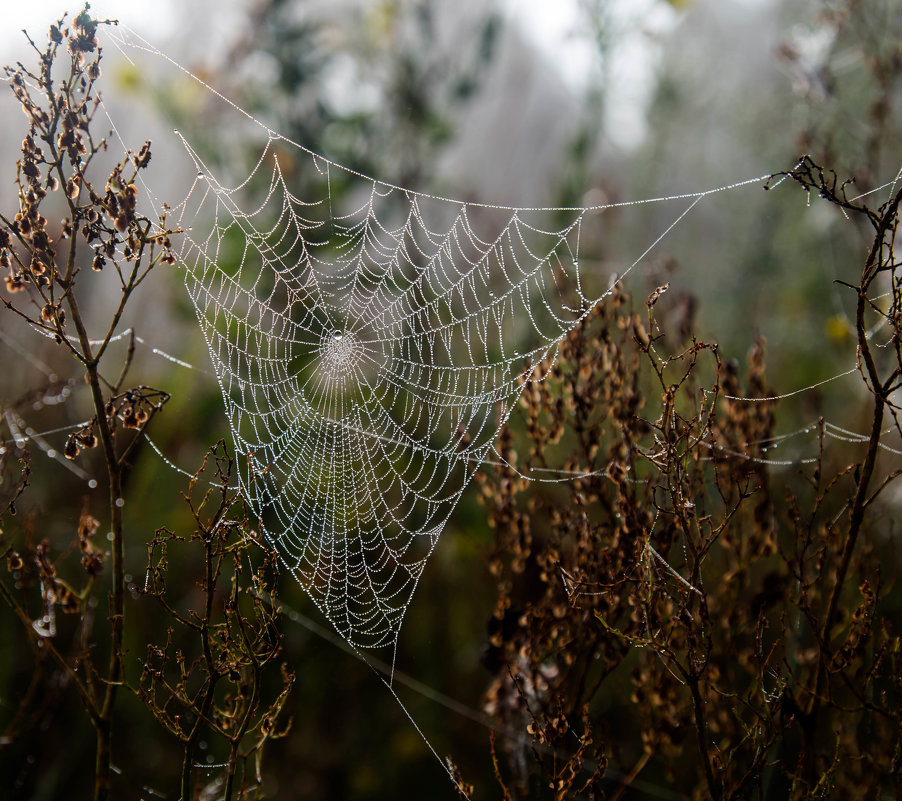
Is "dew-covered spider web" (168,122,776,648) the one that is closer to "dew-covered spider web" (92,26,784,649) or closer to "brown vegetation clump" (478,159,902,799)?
"dew-covered spider web" (92,26,784,649)

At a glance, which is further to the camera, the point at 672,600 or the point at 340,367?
the point at 340,367

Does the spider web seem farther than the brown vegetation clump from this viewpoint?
Yes

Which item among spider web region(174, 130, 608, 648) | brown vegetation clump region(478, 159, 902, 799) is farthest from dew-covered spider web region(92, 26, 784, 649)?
brown vegetation clump region(478, 159, 902, 799)

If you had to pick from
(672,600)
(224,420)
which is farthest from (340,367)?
(672,600)

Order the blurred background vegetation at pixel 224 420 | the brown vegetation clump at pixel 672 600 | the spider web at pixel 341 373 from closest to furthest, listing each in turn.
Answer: the brown vegetation clump at pixel 672 600 → the spider web at pixel 341 373 → the blurred background vegetation at pixel 224 420

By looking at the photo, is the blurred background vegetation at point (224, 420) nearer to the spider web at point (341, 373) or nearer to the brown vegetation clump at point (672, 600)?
the spider web at point (341, 373)

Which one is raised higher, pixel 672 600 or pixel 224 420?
pixel 224 420

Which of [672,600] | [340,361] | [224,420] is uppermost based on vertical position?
[340,361]

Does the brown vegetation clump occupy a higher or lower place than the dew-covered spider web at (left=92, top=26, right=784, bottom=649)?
lower

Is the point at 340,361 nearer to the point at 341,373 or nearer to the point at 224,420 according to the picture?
the point at 341,373

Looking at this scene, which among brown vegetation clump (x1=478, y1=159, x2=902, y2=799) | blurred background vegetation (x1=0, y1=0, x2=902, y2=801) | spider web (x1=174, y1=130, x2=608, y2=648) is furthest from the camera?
blurred background vegetation (x1=0, y1=0, x2=902, y2=801)

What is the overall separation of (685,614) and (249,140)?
337 cm

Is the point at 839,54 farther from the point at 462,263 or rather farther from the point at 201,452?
the point at 201,452

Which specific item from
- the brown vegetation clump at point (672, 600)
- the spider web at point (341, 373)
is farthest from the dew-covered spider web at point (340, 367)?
the brown vegetation clump at point (672, 600)
